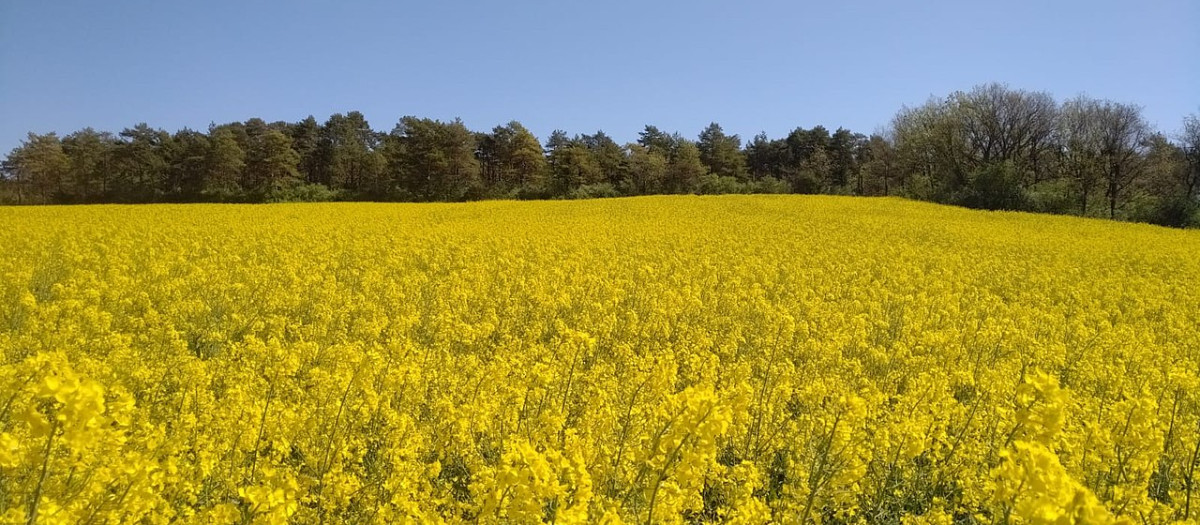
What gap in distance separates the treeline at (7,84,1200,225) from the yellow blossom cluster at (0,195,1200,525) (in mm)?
29294

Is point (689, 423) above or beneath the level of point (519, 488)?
above

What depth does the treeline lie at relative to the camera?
3800 cm

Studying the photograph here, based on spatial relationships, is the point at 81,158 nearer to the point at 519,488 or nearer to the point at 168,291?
the point at 168,291

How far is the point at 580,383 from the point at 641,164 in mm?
50420

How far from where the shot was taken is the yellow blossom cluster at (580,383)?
9.12 feet

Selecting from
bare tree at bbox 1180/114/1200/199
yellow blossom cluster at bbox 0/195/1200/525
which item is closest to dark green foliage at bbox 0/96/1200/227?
bare tree at bbox 1180/114/1200/199

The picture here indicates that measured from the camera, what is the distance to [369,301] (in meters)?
8.46

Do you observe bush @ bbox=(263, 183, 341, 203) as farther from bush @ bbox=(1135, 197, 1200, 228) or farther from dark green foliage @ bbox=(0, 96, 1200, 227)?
bush @ bbox=(1135, 197, 1200, 228)

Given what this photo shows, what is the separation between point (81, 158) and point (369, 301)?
62.1m

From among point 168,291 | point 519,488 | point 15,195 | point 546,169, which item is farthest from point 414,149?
point 519,488

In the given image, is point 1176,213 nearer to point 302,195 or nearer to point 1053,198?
point 1053,198

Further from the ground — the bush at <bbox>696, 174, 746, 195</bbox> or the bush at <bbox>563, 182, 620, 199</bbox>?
the bush at <bbox>696, 174, 746, 195</bbox>

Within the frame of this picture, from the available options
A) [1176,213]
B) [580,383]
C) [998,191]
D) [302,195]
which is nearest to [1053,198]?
[998,191]

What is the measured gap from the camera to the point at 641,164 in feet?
180
